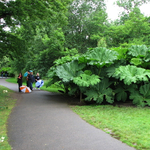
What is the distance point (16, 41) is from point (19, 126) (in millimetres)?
9231

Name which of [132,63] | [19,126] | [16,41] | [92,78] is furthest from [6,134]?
[16,41]

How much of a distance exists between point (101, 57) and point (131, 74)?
1629 mm

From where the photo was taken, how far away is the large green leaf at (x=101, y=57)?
26.8 ft

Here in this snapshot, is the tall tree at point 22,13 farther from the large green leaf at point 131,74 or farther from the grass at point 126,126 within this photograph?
the grass at point 126,126

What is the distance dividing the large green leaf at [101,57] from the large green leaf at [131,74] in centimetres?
69

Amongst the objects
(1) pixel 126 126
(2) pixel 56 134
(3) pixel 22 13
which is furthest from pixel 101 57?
(3) pixel 22 13

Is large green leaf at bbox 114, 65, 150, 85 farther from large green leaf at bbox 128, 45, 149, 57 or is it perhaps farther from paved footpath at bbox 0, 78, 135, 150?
paved footpath at bbox 0, 78, 135, 150

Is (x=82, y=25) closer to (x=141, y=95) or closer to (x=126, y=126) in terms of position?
(x=141, y=95)

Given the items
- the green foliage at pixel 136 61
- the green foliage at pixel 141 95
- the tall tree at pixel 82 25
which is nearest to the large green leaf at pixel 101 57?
the green foliage at pixel 136 61

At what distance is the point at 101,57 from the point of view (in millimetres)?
8453

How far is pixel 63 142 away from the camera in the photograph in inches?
158

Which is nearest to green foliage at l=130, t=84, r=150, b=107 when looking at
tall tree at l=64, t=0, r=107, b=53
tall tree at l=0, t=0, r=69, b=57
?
tall tree at l=0, t=0, r=69, b=57

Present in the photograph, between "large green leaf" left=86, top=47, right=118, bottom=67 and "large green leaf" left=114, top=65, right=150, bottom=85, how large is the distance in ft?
2.28

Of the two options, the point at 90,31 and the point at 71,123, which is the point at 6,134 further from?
the point at 90,31
